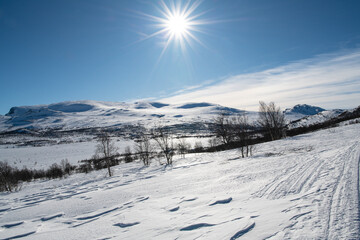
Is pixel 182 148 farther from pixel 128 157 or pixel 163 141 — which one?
pixel 128 157

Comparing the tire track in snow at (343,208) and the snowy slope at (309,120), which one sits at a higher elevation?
the snowy slope at (309,120)

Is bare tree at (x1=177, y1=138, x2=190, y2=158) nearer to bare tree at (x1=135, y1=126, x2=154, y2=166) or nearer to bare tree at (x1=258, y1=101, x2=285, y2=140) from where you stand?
bare tree at (x1=135, y1=126, x2=154, y2=166)

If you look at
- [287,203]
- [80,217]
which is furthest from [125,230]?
[287,203]

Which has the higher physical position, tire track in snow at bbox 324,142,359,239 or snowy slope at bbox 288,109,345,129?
snowy slope at bbox 288,109,345,129

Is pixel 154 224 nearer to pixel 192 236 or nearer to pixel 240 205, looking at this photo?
pixel 192 236

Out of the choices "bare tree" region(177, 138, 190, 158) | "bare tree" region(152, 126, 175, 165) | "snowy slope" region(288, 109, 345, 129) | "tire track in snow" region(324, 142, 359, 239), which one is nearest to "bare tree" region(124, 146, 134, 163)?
"bare tree" region(177, 138, 190, 158)

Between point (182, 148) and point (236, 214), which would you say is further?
point (182, 148)

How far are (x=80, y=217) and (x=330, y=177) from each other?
9718 millimetres

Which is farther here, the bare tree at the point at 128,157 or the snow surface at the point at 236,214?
the bare tree at the point at 128,157

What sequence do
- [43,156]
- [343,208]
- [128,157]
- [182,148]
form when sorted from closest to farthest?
1. [343,208]
2. [182,148]
3. [128,157]
4. [43,156]

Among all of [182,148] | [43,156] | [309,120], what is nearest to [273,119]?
[182,148]

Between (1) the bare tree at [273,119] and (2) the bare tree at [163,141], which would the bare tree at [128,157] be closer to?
(2) the bare tree at [163,141]

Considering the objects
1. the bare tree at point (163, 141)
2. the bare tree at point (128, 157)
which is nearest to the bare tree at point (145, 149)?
the bare tree at point (163, 141)

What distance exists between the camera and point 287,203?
482cm
